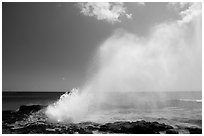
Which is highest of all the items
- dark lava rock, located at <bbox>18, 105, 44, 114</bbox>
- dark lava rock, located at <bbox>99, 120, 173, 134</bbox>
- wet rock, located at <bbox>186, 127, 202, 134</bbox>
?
dark lava rock, located at <bbox>99, 120, 173, 134</bbox>

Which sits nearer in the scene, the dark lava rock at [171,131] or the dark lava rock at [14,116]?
the dark lava rock at [171,131]

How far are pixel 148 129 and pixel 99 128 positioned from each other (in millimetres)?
1653

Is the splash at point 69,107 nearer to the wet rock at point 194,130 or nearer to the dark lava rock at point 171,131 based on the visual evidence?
the dark lava rock at point 171,131

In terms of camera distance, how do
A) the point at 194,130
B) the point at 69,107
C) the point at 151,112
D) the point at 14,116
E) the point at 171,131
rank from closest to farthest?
Result: the point at 171,131 → the point at 194,130 → the point at 14,116 → the point at 69,107 → the point at 151,112

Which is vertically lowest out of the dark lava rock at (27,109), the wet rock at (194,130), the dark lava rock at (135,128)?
the dark lava rock at (27,109)

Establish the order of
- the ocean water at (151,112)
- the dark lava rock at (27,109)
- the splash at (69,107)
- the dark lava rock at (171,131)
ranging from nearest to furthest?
the dark lava rock at (171,131), the ocean water at (151,112), the splash at (69,107), the dark lava rock at (27,109)

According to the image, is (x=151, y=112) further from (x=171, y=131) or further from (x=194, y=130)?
(x=171, y=131)

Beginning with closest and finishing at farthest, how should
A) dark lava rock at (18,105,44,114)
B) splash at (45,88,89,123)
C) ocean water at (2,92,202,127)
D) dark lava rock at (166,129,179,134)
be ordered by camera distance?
dark lava rock at (166,129,179,134) → ocean water at (2,92,202,127) → splash at (45,88,89,123) → dark lava rock at (18,105,44,114)

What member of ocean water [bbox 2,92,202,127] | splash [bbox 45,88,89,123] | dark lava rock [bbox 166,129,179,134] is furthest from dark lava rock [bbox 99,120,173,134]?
splash [bbox 45,88,89,123]

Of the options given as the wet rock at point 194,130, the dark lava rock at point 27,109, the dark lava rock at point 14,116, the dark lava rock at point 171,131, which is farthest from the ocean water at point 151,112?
the dark lava rock at point 27,109

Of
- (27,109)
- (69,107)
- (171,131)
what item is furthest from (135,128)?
(27,109)

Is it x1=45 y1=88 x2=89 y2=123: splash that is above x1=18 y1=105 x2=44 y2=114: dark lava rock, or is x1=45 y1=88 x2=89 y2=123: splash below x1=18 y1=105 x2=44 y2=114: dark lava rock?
above

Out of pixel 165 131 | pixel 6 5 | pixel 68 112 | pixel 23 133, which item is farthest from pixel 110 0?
pixel 68 112

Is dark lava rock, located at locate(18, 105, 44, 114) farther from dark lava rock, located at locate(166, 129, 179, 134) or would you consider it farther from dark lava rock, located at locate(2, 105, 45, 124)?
dark lava rock, located at locate(166, 129, 179, 134)
